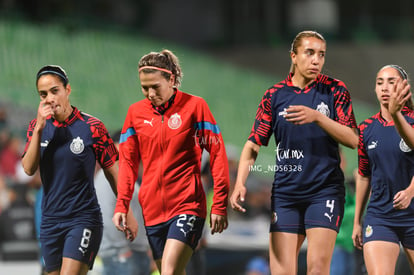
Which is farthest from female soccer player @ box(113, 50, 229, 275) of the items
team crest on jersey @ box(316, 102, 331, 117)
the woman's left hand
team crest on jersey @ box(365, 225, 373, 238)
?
team crest on jersey @ box(365, 225, 373, 238)

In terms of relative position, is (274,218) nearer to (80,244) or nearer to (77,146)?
(80,244)

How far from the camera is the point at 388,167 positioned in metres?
5.18

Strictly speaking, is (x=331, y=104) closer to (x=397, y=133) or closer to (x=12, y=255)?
(x=397, y=133)

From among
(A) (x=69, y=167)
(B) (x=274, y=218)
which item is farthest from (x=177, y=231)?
(A) (x=69, y=167)

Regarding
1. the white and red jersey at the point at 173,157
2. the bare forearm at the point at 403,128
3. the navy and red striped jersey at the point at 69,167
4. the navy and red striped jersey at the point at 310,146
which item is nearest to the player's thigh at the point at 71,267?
the navy and red striped jersey at the point at 69,167

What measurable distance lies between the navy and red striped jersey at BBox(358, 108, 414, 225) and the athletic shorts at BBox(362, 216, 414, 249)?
40mm

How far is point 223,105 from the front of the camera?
62.9 ft

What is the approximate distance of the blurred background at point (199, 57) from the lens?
465 inches

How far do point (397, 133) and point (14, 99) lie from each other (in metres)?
9.69

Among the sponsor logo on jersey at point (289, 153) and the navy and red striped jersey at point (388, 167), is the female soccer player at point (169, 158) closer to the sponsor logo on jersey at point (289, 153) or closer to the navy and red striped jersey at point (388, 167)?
the sponsor logo on jersey at point (289, 153)

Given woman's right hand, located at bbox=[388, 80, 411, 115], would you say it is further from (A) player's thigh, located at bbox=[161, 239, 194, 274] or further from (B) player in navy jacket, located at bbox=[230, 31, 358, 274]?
(A) player's thigh, located at bbox=[161, 239, 194, 274]

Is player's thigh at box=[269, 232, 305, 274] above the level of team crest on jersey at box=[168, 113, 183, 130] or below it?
below

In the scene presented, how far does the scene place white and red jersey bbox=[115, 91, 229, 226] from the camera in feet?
17.0

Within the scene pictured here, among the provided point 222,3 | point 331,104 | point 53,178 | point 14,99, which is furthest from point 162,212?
point 222,3
